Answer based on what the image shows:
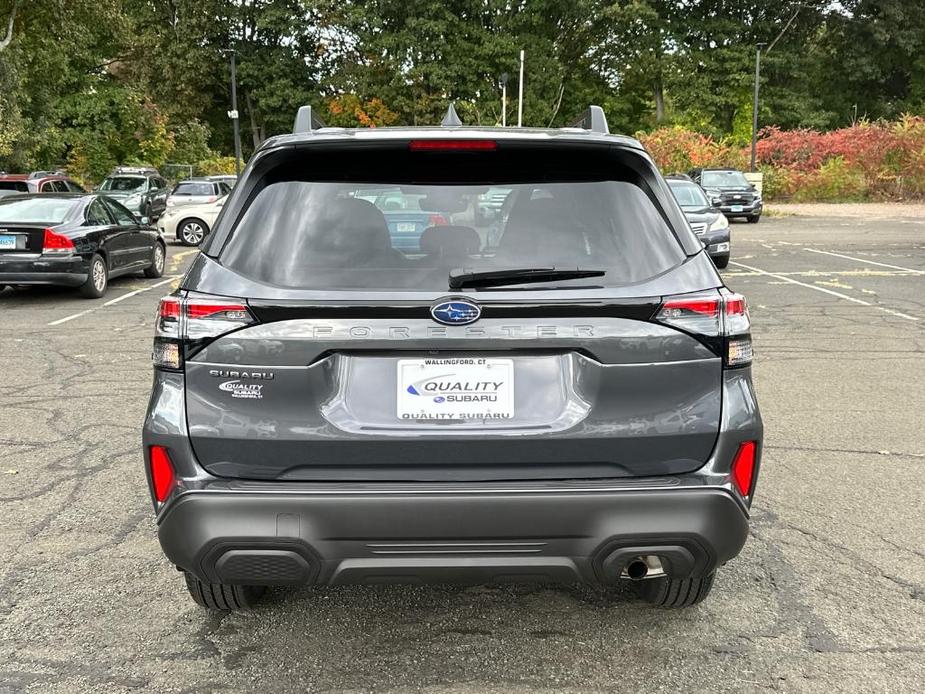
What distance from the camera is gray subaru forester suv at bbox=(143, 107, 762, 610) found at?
2.49 m

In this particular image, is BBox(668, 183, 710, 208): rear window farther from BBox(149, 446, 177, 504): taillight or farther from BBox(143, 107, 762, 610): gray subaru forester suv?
BBox(149, 446, 177, 504): taillight

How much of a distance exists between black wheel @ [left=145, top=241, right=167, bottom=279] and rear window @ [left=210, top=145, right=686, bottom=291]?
473 inches

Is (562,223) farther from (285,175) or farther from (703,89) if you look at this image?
(703,89)

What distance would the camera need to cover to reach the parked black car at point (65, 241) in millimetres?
10961

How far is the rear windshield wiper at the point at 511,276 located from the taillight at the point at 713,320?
241 millimetres

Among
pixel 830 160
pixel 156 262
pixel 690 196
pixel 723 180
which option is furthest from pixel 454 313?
pixel 830 160

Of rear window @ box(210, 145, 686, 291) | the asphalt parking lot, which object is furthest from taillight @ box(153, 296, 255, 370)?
the asphalt parking lot

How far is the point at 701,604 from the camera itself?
335 cm

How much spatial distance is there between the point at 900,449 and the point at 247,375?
424 centimetres

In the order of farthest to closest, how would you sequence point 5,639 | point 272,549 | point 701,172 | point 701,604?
point 701,172 → point 701,604 → point 5,639 → point 272,549

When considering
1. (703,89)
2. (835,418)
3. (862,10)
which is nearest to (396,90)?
(703,89)

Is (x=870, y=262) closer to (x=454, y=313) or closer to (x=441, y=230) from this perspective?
(x=441, y=230)

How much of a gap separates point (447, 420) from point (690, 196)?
14.6 metres

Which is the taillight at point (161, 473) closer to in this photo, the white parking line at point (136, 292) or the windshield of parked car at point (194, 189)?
the white parking line at point (136, 292)
